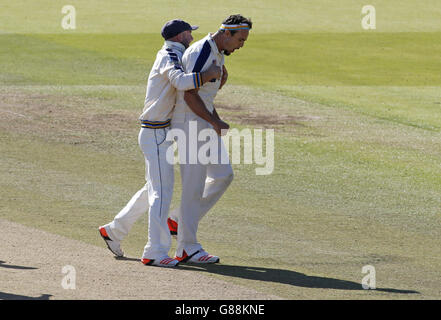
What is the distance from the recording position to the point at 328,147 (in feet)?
53.1

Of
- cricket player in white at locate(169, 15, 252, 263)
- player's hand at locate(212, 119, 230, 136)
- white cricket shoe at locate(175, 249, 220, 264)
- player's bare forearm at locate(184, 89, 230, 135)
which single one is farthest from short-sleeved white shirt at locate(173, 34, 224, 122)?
white cricket shoe at locate(175, 249, 220, 264)

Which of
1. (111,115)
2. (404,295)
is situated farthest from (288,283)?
(111,115)

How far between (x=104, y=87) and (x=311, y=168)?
8.98 meters

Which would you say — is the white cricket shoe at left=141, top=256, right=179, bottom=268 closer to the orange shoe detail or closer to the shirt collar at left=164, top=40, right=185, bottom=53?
the orange shoe detail

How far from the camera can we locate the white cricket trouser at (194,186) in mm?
8797

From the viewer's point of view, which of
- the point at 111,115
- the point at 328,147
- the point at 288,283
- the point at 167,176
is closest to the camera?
the point at 288,283

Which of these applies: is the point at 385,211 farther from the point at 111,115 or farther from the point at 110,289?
the point at 111,115

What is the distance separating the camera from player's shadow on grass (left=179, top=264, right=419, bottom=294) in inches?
323

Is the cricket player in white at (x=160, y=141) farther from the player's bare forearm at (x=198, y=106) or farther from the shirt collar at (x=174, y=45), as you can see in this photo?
the player's bare forearm at (x=198, y=106)

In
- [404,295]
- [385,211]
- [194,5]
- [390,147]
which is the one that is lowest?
[404,295]

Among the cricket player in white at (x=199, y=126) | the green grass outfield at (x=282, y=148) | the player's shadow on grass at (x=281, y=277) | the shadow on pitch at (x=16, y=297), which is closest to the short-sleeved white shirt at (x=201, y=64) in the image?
the cricket player in white at (x=199, y=126)

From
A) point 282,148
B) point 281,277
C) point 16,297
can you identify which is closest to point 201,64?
point 281,277

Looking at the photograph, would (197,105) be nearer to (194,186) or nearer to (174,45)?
(174,45)

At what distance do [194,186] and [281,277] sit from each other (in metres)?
1.24
